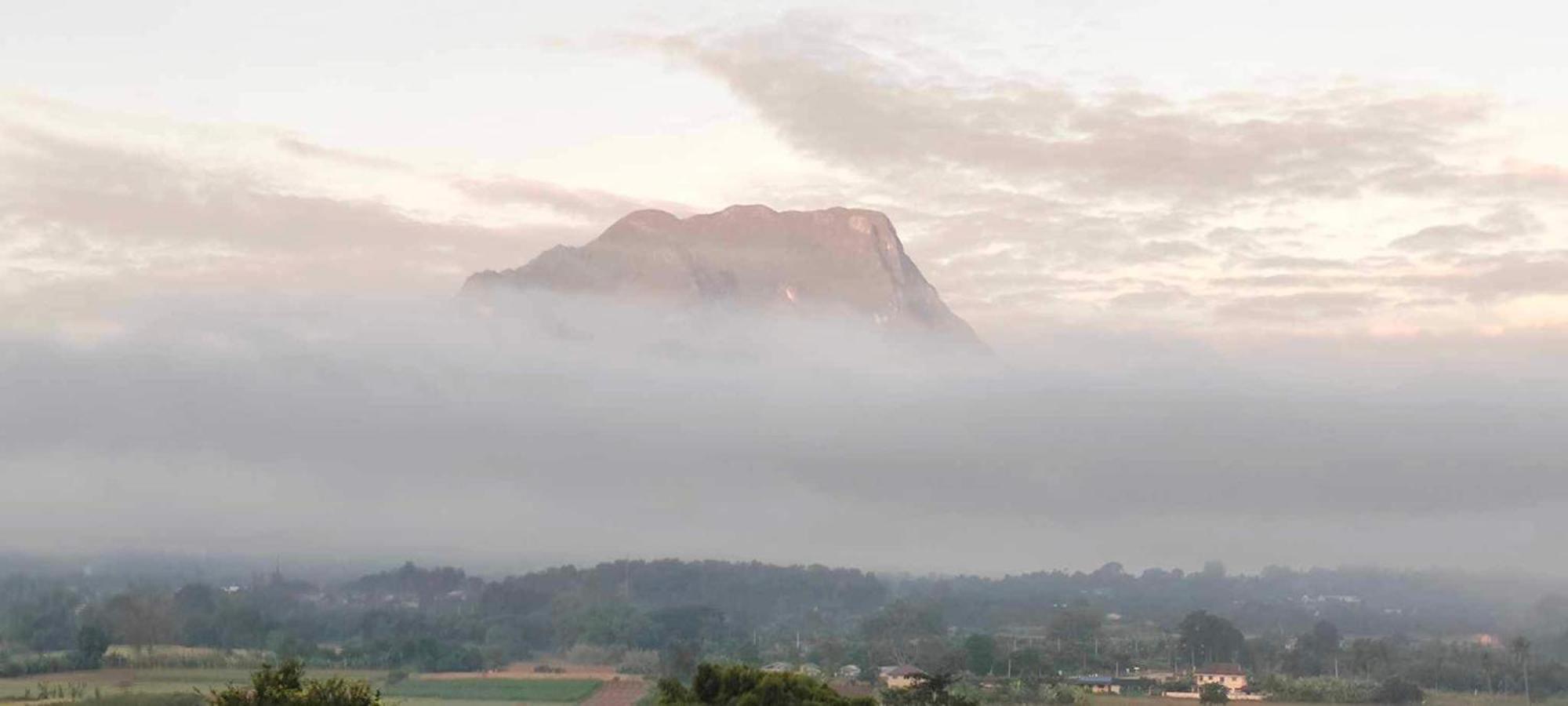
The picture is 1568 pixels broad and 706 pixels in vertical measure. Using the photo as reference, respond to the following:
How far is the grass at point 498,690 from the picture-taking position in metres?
172

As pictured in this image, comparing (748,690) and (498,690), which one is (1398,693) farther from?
(748,690)

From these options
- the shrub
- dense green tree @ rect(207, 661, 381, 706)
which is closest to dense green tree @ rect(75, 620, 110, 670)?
dense green tree @ rect(207, 661, 381, 706)

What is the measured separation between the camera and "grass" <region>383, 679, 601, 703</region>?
172 meters

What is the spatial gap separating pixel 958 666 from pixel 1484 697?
48102 mm

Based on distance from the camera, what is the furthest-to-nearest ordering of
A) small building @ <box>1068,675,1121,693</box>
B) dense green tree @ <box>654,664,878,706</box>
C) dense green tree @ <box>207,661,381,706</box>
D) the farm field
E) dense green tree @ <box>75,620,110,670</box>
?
small building @ <box>1068,675,1121,693</box> < dense green tree @ <box>75,620,110,670</box> < the farm field < dense green tree @ <box>654,664,878,706</box> < dense green tree @ <box>207,661,381,706</box>

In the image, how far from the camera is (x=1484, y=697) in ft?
611

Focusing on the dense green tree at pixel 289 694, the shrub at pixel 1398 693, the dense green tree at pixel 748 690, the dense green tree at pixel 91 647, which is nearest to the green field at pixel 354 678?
the dense green tree at pixel 91 647

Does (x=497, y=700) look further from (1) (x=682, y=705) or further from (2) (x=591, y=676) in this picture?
(1) (x=682, y=705)

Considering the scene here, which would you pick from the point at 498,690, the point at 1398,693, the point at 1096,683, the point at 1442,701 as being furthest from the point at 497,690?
the point at 1442,701

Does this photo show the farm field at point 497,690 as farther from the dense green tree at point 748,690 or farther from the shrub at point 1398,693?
the dense green tree at point 748,690

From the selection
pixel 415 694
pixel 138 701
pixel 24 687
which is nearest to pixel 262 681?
pixel 138 701

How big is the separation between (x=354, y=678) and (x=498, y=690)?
1432 centimetres

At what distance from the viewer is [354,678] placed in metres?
171

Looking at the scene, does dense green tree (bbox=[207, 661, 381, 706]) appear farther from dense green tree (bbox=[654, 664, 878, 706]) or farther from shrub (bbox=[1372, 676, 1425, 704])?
shrub (bbox=[1372, 676, 1425, 704])
